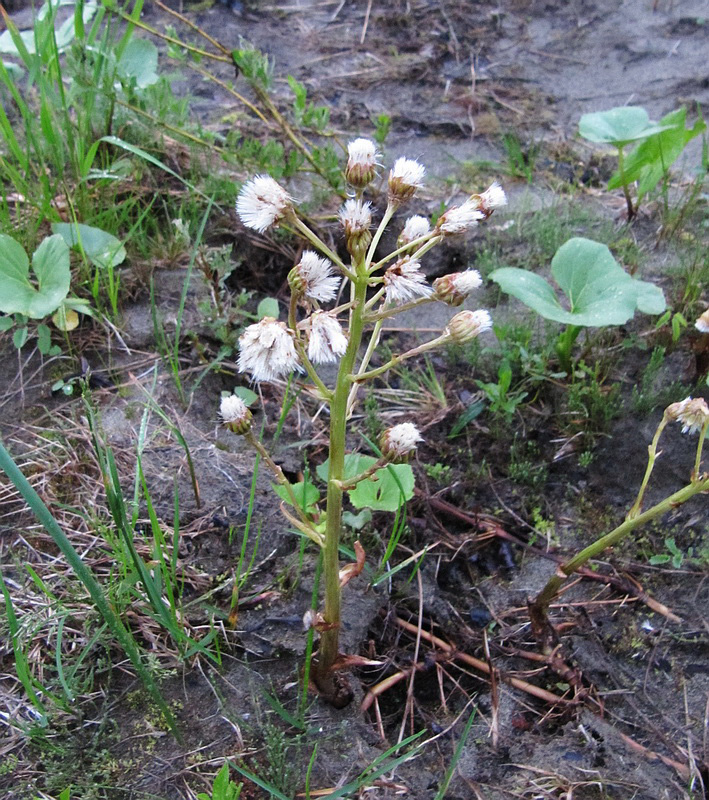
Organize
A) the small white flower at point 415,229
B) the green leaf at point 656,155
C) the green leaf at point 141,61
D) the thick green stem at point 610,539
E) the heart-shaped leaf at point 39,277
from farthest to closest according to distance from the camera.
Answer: the green leaf at point 141,61 → the green leaf at point 656,155 → the heart-shaped leaf at point 39,277 → the thick green stem at point 610,539 → the small white flower at point 415,229

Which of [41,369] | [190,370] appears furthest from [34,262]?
[190,370]

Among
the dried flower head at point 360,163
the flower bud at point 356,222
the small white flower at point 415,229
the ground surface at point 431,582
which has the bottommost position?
the ground surface at point 431,582

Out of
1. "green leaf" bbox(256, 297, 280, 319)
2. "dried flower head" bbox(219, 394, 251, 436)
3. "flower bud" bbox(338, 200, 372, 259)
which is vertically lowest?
"green leaf" bbox(256, 297, 280, 319)

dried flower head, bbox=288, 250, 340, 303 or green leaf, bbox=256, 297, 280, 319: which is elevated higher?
dried flower head, bbox=288, 250, 340, 303

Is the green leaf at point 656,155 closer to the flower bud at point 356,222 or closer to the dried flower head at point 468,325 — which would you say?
the dried flower head at point 468,325

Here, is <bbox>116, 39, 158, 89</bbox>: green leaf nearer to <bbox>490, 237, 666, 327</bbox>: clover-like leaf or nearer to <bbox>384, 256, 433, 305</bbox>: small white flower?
<bbox>490, 237, 666, 327</bbox>: clover-like leaf

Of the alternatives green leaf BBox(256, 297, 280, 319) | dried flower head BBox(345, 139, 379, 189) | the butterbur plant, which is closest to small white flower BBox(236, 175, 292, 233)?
the butterbur plant

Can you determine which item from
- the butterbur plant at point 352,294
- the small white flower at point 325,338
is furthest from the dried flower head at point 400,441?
the small white flower at point 325,338

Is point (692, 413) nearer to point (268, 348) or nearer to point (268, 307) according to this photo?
point (268, 348)
